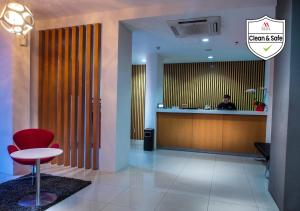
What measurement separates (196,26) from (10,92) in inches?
144

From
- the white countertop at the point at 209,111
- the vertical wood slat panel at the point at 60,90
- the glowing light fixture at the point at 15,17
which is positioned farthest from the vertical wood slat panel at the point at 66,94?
the white countertop at the point at 209,111

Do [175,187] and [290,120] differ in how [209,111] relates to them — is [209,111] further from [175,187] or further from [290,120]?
[290,120]

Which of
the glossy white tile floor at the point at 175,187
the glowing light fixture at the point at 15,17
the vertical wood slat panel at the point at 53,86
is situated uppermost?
the glowing light fixture at the point at 15,17

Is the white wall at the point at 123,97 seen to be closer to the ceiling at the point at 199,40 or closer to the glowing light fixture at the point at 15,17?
the ceiling at the point at 199,40

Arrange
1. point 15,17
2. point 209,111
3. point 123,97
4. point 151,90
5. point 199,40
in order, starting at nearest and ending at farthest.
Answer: point 15,17 < point 123,97 < point 199,40 < point 209,111 < point 151,90

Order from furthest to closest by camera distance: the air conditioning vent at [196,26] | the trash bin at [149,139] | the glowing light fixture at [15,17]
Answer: the trash bin at [149,139], the air conditioning vent at [196,26], the glowing light fixture at [15,17]

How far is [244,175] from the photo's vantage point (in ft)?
13.9

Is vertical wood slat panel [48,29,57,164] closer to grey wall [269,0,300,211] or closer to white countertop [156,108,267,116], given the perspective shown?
white countertop [156,108,267,116]

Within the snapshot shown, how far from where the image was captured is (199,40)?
5.24 meters

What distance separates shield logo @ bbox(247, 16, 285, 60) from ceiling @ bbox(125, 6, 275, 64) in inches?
37.7

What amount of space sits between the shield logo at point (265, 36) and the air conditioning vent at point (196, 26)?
1.23 m

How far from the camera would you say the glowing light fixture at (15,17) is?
10.1 ft

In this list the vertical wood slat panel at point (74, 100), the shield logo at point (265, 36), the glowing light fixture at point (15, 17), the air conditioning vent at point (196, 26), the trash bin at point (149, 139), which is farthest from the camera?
the trash bin at point (149, 139)

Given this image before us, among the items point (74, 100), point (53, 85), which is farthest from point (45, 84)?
point (74, 100)
